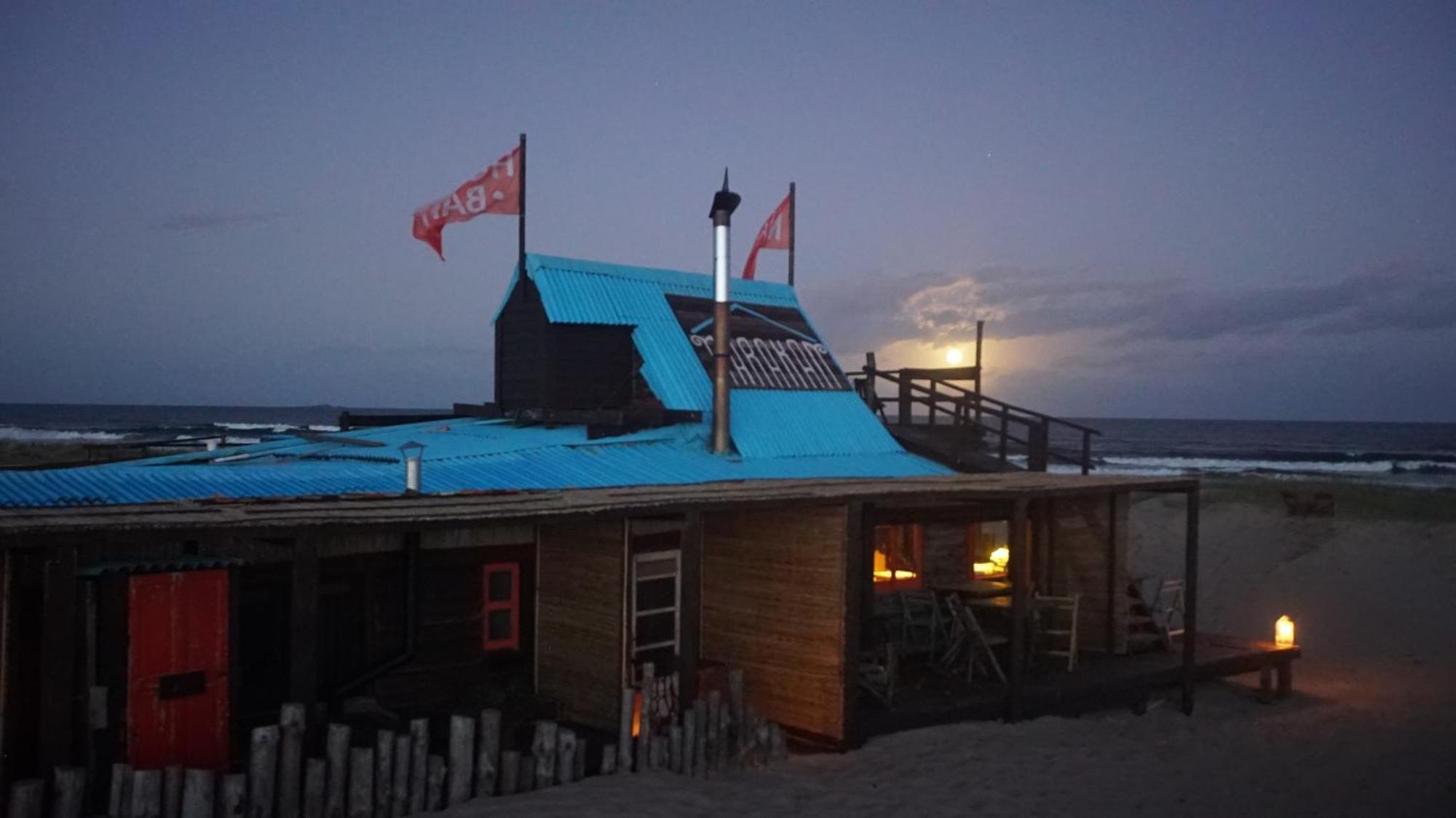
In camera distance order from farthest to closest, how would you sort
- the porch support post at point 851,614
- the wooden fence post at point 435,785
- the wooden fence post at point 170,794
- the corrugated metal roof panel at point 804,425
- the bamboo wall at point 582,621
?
the corrugated metal roof panel at point 804,425
the porch support post at point 851,614
the bamboo wall at point 582,621
the wooden fence post at point 435,785
the wooden fence post at point 170,794

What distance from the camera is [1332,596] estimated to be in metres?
24.2

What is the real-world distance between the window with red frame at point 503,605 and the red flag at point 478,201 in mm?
6591

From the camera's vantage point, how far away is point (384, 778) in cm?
847

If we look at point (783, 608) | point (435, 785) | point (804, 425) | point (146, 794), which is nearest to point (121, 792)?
point (146, 794)

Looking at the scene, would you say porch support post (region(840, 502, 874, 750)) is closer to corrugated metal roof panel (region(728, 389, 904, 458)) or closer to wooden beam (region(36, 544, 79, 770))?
corrugated metal roof panel (region(728, 389, 904, 458))

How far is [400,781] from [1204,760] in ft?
32.0

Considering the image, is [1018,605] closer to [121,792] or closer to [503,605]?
[503,605]

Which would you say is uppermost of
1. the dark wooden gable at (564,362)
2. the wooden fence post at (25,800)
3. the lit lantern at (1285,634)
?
the dark wooden gable at (564,362)

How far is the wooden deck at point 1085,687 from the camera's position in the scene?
41.4ft

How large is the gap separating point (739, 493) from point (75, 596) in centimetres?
611

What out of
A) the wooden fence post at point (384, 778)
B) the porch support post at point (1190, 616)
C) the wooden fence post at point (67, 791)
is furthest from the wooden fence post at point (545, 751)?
the porch support post at point (1190, 616)

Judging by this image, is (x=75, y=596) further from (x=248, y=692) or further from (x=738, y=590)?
(x=738, y=590)

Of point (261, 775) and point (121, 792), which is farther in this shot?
point (261, 775)

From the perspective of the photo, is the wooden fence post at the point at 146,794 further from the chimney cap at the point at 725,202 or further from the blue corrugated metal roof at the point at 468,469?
the chimney cap at the point at 725,202
